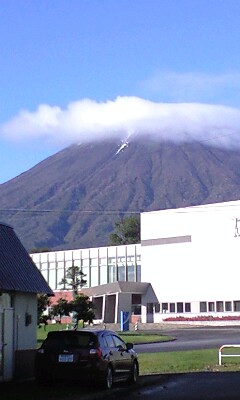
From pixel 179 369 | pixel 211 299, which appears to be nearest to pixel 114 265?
pixel 211 299

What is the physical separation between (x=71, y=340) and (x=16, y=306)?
2.35m

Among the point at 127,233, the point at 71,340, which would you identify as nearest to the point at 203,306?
the point at 127,233

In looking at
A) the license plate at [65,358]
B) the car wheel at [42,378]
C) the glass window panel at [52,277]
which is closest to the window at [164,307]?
the glass window panel at [52,277]

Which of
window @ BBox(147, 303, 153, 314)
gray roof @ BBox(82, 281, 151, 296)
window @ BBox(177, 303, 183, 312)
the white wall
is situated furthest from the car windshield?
window @ BBox(147, 303, 153, 314)

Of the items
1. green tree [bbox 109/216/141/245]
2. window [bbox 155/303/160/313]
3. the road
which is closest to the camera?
the road

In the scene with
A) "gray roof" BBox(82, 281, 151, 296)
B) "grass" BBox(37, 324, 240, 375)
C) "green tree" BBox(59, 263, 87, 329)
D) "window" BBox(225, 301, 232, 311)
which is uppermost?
"green tree" BBox(59, 263, 87, 329)

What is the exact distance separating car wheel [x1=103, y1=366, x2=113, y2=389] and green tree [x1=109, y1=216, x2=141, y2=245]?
129286 millimetres

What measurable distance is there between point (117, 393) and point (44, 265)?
89.9 m

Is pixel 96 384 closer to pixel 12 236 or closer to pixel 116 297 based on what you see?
pixel 12 236

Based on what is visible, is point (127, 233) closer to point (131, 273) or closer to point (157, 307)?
point (131, 273)

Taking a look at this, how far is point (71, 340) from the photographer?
69.4 ft

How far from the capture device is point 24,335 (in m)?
23.6

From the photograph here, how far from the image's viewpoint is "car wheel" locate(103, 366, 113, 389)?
21.0 m

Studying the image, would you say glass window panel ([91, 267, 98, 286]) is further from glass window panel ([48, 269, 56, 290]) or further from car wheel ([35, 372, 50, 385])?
car wheel ([35, 372, 50, 385])
